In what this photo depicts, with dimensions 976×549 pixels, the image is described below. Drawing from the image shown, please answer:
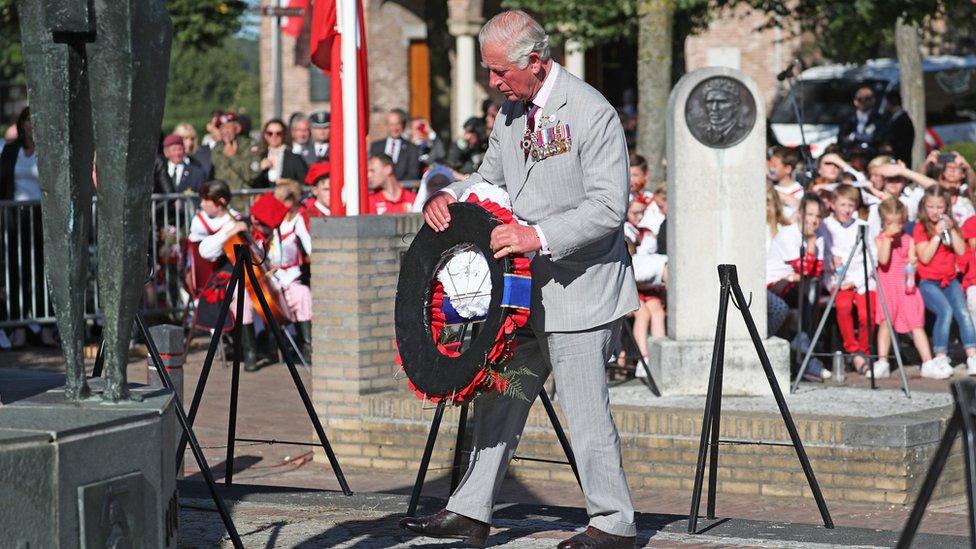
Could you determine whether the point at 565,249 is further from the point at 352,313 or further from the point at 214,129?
the point at 214,129

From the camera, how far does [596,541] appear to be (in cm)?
626

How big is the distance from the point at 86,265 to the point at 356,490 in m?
4.01

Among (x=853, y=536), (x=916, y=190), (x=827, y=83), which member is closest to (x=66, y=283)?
(x=853, y=536)

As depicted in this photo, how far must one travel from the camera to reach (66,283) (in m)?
5.20

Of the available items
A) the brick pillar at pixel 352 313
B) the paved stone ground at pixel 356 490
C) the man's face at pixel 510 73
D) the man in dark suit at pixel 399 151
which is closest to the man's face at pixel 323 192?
the paved stone ground at pixel 356 490

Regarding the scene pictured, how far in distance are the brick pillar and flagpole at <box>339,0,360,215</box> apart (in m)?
0.94

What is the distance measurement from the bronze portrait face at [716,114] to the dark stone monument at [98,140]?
202 inches

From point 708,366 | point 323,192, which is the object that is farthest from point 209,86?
point 708,366

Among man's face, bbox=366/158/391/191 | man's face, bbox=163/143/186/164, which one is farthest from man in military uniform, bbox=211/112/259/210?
man's face, bbox=366/158/391/191

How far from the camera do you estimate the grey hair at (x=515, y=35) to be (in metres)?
6.04

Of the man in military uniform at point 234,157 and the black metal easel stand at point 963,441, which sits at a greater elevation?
the man in military uniform at point 234,157

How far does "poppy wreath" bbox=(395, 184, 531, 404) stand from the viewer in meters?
5.97

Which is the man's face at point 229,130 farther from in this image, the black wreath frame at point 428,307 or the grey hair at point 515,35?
the grey hair at point 515,35

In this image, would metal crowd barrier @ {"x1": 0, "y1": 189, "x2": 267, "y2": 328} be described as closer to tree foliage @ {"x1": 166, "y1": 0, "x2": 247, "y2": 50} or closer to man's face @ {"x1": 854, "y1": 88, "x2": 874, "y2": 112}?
man's face @ {"x1": 854, "y1": 88, "x2": 874, "y2": 112}
